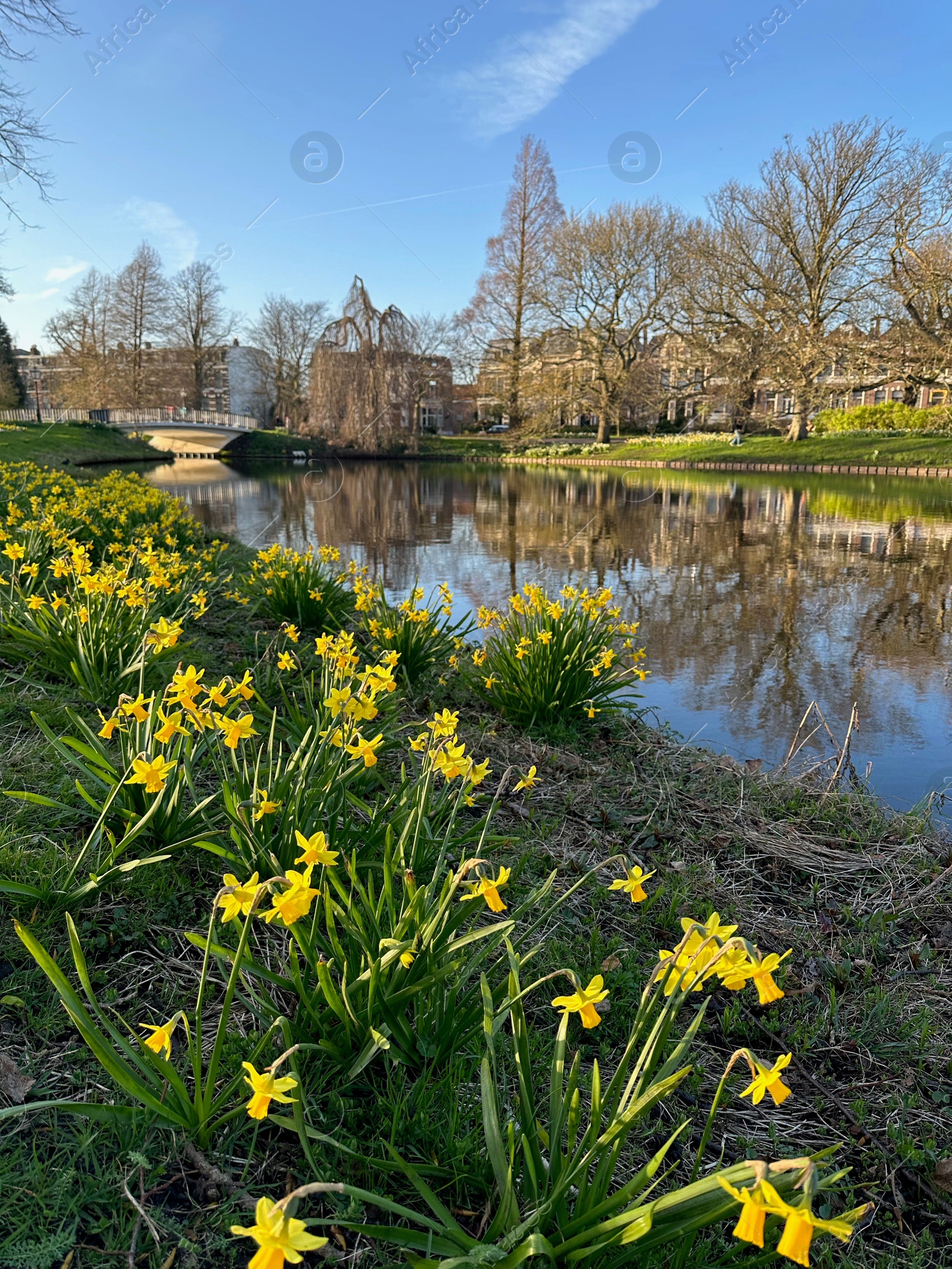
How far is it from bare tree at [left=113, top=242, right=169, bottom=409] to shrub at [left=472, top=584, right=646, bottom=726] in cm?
4164

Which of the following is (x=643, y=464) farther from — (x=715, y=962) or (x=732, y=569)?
(x=715, y=962)

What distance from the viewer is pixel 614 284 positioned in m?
28.7

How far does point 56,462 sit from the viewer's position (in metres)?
16.2

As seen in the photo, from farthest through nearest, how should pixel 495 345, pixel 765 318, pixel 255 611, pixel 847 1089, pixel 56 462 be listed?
pixel 495 345 → pixel 765 318 → pixel 56 462 → pixel 255 611 → pixel 847 1089

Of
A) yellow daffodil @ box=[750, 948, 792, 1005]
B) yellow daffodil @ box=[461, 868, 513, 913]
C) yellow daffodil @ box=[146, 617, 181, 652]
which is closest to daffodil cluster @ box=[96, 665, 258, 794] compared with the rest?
yellow daffodil @ box=[146, 617, 181, 652]

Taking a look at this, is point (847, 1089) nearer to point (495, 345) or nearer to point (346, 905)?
point (346, 905)

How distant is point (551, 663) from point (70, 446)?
22734mm

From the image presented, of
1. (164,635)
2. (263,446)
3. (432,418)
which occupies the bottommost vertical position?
(164,635)

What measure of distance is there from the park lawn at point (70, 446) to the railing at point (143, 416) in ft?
5.51

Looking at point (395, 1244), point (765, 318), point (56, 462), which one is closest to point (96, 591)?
point (395, 1244)

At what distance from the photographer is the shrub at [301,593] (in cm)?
464

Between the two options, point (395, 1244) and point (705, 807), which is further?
point (705, 807)

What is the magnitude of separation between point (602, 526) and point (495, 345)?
85.6ft

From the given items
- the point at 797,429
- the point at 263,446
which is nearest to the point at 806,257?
the point at 797,429
